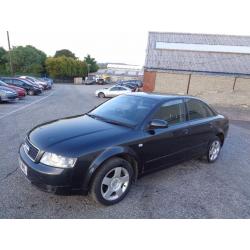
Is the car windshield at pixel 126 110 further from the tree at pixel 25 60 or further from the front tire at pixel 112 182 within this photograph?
the tree at pixel 25 60

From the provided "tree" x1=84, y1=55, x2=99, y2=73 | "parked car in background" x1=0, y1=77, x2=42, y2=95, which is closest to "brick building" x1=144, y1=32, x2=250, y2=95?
"parked car in background" x1=0, y1=77, x2=42, y2=95

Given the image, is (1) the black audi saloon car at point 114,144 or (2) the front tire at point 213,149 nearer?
(1) the black audi saloon car at point 114,144

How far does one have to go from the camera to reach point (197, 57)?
1997 centimetres

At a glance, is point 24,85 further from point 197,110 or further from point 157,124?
point 157,124

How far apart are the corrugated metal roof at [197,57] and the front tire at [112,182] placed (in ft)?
53.5

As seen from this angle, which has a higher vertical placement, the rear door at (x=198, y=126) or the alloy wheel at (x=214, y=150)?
the rear door at (x=198, y=126)

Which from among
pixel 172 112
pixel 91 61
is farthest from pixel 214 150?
pixel 91 61

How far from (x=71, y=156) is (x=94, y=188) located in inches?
21.9

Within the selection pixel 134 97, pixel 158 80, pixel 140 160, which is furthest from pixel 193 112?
pixel 158 80

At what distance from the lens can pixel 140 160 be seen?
3.39 meters

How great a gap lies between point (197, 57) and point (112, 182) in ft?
63.6

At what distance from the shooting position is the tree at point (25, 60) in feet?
166

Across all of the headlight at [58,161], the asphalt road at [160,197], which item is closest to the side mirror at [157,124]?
the asphalt road at [160,197]

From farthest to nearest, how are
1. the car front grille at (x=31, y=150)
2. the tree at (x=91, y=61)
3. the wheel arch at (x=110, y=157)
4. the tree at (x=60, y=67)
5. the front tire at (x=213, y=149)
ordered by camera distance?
the tree at (x=91, y=61)
the tree at (x=60, y=67)
the front tire at (x=213, y=149)
the car front grille at (x=31, y=150)
the wheel arch at (x=110, y=157)
